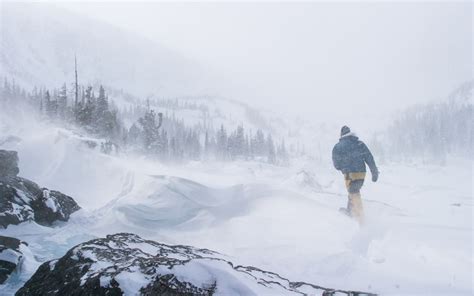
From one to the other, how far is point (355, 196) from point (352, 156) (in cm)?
95

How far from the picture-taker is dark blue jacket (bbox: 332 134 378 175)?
27.7 feet

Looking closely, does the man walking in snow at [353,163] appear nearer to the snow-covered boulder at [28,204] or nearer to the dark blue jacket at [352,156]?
the dark blue jacket at [352,156]

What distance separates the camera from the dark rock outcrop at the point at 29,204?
903 centimetres

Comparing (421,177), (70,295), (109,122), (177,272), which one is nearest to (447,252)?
(177,272)

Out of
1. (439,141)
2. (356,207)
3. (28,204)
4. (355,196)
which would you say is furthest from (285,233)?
(439,141)

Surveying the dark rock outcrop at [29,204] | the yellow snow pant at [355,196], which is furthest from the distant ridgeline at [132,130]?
the yellow snow pant at [355,196]

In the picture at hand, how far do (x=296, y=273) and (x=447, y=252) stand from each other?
2.55 meters

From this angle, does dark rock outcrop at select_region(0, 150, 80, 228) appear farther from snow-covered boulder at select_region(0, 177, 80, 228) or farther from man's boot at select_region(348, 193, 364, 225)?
man's boot at select_region(348, 193, 364, 225)

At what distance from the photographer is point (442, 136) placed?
120438 mm

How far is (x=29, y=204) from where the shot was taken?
9680mm

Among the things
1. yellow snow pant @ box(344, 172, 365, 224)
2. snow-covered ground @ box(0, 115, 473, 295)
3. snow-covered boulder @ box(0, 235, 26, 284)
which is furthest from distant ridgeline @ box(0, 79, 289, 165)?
yellow snow pant @ box(344, 172, 365, 224)

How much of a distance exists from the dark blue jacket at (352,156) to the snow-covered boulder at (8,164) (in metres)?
11.8

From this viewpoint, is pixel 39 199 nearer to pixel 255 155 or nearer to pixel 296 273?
pixel 296 273

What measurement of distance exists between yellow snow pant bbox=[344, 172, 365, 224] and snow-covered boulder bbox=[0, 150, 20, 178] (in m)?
12.0
